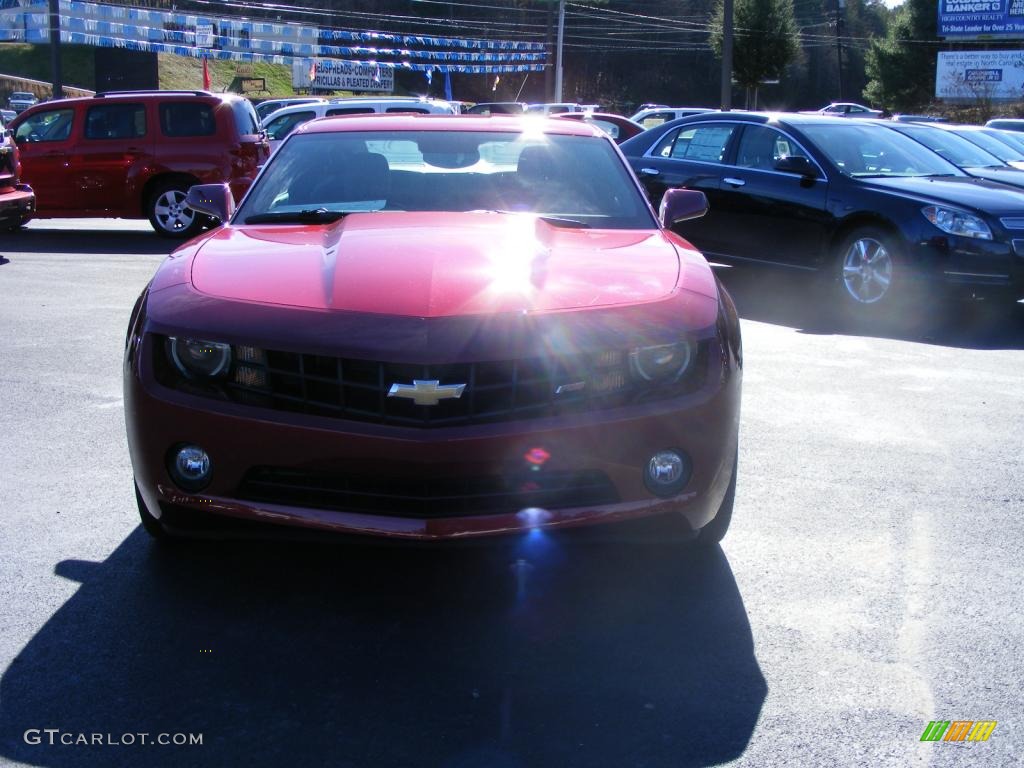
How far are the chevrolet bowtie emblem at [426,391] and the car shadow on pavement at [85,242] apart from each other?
35.1ft

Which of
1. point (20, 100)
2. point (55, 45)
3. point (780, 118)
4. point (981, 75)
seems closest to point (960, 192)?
point (780, 118)

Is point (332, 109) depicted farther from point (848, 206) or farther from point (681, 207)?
point (681, 207)

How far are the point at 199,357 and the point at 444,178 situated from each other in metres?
1.74

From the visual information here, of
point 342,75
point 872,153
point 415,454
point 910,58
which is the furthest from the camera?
point 910,58

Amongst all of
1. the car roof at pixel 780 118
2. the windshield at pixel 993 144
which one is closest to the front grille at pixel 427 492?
the car roof at pixel 780 118

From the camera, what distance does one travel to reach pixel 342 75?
150ft

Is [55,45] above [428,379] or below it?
above

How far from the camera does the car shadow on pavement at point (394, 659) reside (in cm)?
279

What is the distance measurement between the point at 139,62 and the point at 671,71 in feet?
157

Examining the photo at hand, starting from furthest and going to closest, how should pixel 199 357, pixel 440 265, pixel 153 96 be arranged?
pixel 153 96 < pixel 440 265 < pixel 199 357

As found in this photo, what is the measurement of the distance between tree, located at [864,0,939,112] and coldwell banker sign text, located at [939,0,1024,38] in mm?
8242

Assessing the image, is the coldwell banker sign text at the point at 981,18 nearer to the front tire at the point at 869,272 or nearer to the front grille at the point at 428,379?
the front tire at the point at 869,272

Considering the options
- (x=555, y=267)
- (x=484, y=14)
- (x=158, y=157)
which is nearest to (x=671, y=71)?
(x=484, y=14)

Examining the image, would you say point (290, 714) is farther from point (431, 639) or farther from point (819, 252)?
point (819, 252)
